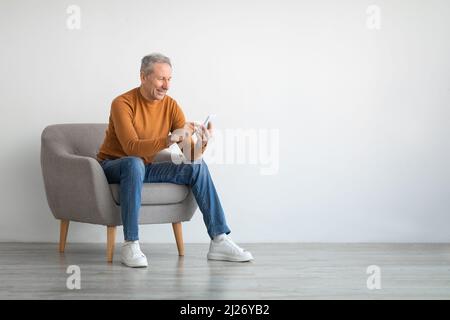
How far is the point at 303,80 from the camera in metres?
4.64

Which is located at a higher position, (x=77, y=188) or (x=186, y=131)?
(x=186, y=131)

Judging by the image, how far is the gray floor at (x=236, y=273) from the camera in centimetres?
298

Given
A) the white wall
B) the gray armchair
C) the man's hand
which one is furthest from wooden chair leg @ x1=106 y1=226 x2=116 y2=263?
the white wall

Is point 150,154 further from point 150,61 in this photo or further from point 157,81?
point 150,61

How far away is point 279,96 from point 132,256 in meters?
1.59


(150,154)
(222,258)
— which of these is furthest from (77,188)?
(222,258)

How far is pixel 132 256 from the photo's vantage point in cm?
359

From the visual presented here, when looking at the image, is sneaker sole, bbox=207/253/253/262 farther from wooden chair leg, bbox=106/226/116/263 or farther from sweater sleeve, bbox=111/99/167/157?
sweater sleeve, bbox=111/99/167/157

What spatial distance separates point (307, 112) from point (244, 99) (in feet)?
1.36

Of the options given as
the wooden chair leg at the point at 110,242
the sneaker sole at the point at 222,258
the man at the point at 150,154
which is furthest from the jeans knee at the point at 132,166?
the sneaker sole at the point at 222,258

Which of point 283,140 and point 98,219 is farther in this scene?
point 283,140
